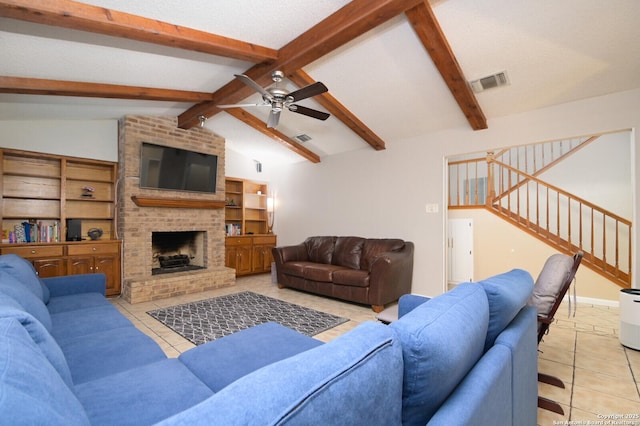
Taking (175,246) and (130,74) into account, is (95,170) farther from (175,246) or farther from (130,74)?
(130,74)

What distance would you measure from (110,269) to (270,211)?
3396mm

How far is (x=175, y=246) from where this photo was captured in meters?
5.62

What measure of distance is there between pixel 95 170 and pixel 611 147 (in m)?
8.53

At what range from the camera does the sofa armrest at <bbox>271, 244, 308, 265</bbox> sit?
517cm

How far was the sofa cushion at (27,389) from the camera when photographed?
0.48m

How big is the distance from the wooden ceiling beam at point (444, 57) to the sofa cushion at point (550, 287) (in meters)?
2.08

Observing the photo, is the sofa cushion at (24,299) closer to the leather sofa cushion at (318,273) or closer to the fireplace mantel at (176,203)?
the fireplace mantel at (176,203)

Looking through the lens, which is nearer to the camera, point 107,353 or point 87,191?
point 107,353

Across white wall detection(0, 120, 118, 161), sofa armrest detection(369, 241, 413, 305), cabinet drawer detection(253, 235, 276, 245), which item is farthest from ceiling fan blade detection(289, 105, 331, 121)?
cabinet drawer detection(253, 235, 276, 245)

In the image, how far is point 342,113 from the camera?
420 centimetres

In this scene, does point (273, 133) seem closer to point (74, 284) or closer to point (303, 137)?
point (303, 137)

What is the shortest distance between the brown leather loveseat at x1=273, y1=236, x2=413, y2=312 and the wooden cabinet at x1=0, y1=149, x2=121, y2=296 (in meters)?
2.72

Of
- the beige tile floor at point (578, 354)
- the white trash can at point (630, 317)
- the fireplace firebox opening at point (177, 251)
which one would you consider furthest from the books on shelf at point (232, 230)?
the white trash can at point (630, 317)

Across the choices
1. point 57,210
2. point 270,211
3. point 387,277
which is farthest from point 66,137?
point 387,277
